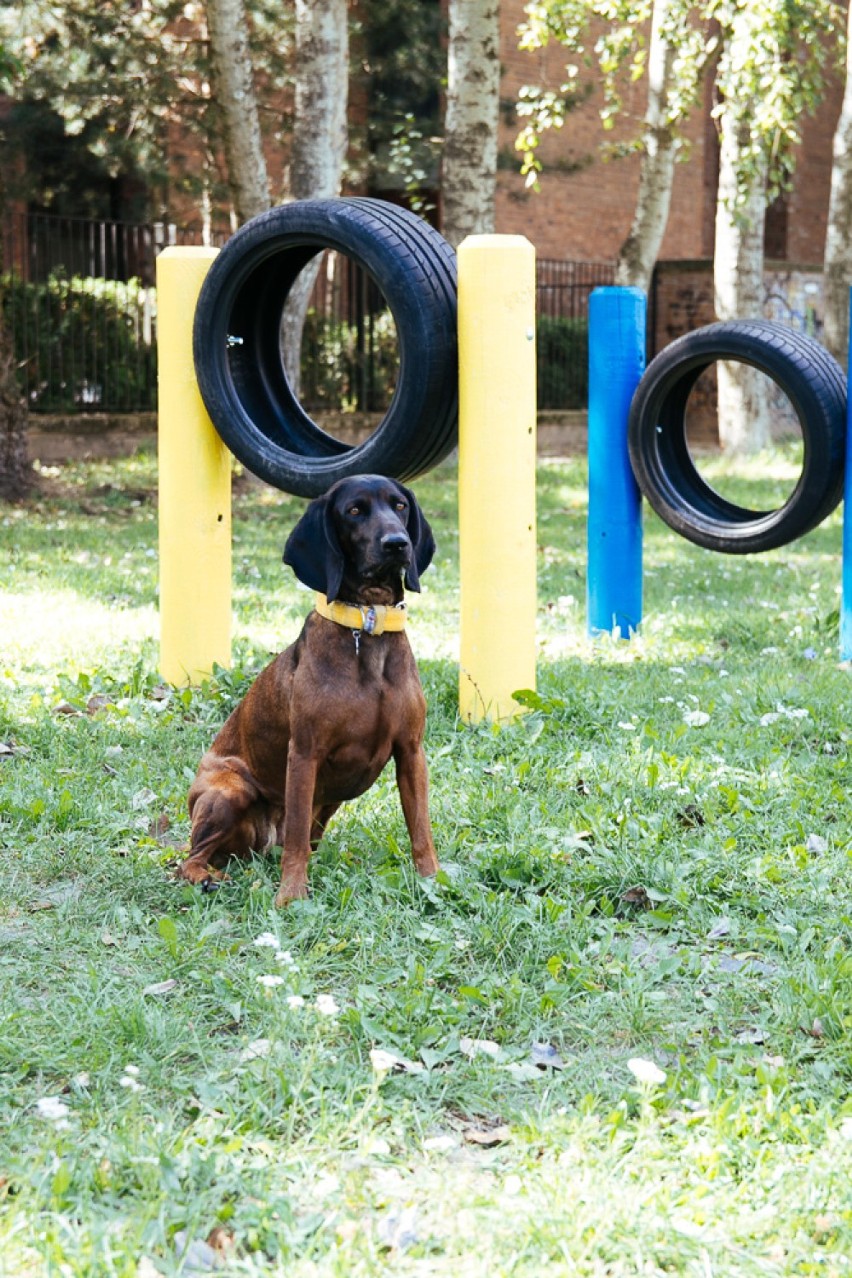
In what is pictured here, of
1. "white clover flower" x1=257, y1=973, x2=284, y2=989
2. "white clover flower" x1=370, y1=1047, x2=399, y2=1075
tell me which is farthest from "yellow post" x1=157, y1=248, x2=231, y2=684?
"white clover flower" x1=370, y1=1047, x2=399, y2=1075

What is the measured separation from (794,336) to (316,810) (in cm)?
400

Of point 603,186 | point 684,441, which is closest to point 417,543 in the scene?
point 684,441

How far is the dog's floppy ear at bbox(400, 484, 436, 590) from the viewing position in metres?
4.02

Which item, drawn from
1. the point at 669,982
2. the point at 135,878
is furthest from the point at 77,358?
the point at 669,982

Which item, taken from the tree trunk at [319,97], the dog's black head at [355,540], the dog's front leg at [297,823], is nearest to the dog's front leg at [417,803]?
the dog's front leg at [297,823]

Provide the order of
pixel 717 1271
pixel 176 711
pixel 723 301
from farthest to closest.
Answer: pixel 723 301
pixel 176 711
pixel 717 1271

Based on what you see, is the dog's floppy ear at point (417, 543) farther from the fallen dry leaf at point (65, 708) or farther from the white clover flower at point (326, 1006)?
the fallen dry leaf at point (65, 708)

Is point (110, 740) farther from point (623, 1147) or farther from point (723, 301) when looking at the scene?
point (723, 301)

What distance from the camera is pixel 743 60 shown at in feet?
40.2

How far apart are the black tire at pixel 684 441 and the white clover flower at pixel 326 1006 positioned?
4.40 meters

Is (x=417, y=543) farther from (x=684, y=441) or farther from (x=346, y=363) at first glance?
(x=346, y=363)

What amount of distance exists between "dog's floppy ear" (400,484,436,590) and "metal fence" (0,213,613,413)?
10575mm

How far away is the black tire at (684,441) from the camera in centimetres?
690

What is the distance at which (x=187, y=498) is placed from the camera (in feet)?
20.3
